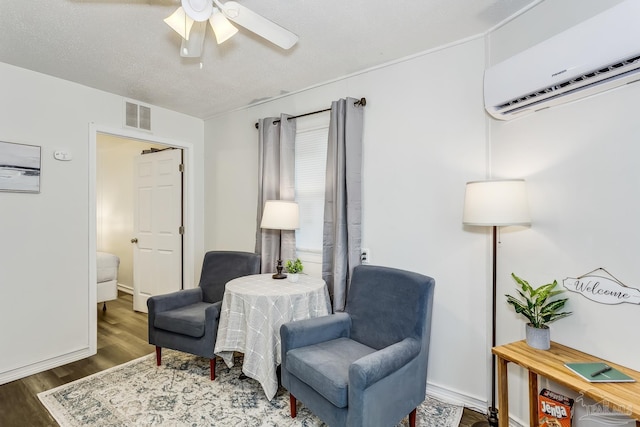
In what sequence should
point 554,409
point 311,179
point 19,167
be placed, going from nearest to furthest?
1. point 554,409
2. point 19,167
3. point 311,179

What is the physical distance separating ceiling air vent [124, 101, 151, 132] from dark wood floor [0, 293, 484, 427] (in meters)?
2.25

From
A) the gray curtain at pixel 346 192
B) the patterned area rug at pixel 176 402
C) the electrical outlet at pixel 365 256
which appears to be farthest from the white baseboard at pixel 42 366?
the electrical outlet at pixel 365 256

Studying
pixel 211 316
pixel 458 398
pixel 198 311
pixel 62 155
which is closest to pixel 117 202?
pixel 62 155

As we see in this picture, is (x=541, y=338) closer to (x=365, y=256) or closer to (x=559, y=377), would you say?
(x=559, y=377)

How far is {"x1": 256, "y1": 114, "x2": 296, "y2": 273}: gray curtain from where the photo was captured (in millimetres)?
2951

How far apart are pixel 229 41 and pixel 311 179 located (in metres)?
1.31

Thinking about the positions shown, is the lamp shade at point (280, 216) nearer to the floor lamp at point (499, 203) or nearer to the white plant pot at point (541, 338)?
the floor lamp at point (499, 203)

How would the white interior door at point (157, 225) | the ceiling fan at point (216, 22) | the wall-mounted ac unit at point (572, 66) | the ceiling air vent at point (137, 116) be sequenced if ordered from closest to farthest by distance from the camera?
the wall-mounted ac unit at point (572, 66)
the ceiling fan at point (216, 22)
the ceiling air vent at point (137, 116)
the white interior door at point (157, 225)

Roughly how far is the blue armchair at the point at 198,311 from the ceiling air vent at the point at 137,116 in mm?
1603

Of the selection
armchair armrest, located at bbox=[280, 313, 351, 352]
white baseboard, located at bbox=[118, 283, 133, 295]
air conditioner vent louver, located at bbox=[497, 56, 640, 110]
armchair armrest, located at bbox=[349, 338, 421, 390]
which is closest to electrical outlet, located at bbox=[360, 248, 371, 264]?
armchair armrest, located at bbox=[280, 313, 351, 352]

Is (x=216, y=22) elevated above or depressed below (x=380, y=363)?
above

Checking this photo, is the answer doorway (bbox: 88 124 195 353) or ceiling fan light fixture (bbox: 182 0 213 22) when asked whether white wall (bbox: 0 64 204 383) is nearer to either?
doorway (bbox: 88 124 195 353)

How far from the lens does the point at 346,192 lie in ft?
8.28

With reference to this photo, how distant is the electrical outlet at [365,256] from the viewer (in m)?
2.54
